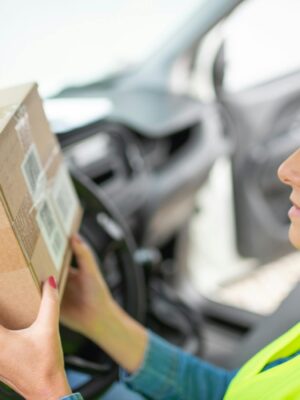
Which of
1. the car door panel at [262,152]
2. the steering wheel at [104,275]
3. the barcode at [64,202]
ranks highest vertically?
the barcode at [64,202]

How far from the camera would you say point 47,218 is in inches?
32.9

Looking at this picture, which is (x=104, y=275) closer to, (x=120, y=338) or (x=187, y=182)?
(x=120, y=338)

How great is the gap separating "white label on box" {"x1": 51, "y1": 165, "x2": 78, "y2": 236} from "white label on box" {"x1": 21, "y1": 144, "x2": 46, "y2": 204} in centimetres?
5

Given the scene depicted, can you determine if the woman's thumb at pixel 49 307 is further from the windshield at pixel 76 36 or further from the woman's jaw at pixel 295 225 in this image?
the windshield at pixel 76 36

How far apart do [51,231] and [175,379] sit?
16.0 inches

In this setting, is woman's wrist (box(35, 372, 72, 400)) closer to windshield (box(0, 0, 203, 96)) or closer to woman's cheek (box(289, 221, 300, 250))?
woman's cheek (box(289, 221, 300, 250))

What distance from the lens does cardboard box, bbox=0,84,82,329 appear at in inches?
28.3

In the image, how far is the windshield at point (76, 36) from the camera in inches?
91.9

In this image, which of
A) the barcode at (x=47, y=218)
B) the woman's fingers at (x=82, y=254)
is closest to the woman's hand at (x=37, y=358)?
the barcode at (x=47, y=218)

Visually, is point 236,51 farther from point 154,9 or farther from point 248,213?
point 154,9

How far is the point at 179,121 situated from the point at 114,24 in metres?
1.13

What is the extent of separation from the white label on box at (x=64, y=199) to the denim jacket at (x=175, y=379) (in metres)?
0.31

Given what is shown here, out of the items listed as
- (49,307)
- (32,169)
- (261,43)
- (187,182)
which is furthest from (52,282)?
(261,43)

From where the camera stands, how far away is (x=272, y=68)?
2.30m
